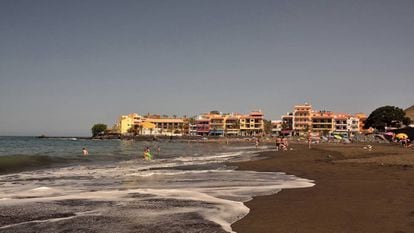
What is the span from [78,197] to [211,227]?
216 inches

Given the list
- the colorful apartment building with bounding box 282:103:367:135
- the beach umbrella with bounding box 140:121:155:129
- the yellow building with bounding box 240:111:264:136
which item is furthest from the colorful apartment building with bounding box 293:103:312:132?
the beach umbrella with bounding box 140:121:155:129

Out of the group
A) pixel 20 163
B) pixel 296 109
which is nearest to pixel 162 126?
pixel 296 109

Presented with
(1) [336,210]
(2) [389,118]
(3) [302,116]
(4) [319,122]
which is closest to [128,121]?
(3) [302,116]

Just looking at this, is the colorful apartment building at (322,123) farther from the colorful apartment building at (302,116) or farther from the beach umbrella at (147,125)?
the beach umbrella at (147,125)

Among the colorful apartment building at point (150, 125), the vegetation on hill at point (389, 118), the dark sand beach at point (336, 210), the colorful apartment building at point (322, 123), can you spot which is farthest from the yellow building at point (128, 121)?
the dark sand beach at point (336, 210)

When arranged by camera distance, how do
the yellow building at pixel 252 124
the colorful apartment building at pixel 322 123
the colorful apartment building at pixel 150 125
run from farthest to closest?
the colorful apartment building at pixel 150 125, the yellow building at pixel 252 124, the colorful apartment building at pixel 322 123

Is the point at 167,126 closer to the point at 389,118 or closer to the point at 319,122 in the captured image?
the point at 319,122

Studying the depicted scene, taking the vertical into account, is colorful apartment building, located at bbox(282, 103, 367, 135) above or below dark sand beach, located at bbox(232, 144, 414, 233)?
above

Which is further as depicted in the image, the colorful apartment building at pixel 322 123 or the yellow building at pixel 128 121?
the yellow building at pixel 128 121

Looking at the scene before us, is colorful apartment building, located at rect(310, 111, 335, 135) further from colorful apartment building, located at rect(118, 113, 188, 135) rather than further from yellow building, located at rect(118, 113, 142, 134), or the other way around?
yellow building, located at rect(118, 113, 142, 134)

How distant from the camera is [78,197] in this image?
11.1 meters

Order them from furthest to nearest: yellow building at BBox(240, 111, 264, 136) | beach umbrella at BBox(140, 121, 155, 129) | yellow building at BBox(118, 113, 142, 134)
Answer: yellow building at BBox(118, 113, 142, 134) < beach umbrella at BBox(140, 121, 155, 129) < yellow building at BBox(240, 111, 264, 136)

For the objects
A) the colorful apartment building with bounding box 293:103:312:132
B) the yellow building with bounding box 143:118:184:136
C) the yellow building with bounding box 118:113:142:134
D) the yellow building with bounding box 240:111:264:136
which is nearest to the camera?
the colorful apartment building with bounding box 293:103:312:132

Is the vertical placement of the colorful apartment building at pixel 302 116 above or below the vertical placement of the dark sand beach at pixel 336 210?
above
